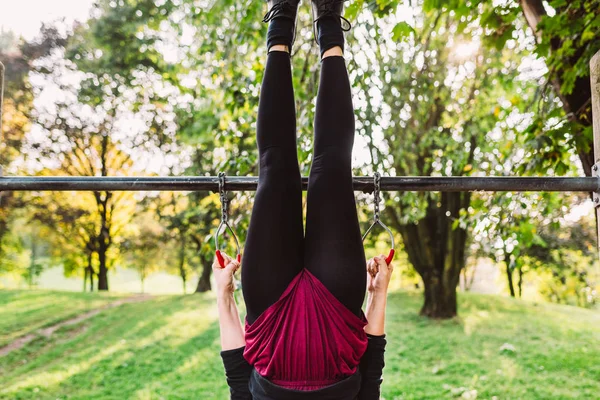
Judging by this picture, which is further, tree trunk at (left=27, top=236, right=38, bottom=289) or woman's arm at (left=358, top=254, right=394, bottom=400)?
tree trunk at (left=27, top=236, right=38, bottom=289)

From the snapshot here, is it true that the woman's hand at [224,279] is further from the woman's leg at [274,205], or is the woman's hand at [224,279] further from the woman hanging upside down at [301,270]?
the woman's leg at [274,205]

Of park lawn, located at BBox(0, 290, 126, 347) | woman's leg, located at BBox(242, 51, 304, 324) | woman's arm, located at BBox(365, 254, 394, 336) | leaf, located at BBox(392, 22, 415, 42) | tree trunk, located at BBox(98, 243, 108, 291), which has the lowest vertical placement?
park lawn, located at BBox(0, 290, 126, 347)

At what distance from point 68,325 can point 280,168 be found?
34.5 ft

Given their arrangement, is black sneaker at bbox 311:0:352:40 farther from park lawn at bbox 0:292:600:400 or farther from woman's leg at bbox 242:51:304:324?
park lawn at bbox 0:292:600:400

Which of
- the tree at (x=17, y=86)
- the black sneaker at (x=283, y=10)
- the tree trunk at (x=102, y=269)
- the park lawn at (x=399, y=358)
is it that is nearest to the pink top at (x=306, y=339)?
the black sneaker at (x=283, y=10)

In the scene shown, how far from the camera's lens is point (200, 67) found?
21.9ft

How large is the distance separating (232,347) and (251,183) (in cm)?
54

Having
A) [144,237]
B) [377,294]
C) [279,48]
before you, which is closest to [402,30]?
[279,48]

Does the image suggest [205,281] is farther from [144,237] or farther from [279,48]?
[279,48]

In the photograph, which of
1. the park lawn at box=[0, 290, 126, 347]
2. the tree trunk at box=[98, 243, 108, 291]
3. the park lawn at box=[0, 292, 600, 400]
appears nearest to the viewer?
the park lawn at box=[0, 292, 600, 400]

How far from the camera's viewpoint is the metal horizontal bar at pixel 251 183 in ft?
5.43

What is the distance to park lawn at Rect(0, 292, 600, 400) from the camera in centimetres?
631

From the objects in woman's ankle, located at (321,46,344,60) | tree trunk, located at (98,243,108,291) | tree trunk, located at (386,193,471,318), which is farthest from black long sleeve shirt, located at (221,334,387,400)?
tree trunk, located at (98,243,108,291)

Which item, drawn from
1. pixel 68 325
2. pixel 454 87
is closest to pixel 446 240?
pixel 454 87
